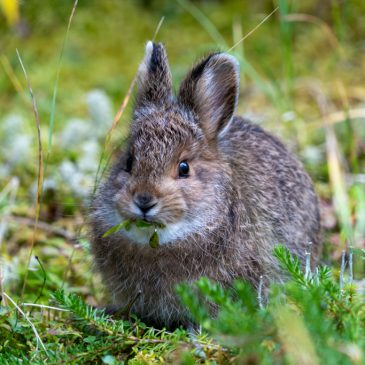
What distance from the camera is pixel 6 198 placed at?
6.78m

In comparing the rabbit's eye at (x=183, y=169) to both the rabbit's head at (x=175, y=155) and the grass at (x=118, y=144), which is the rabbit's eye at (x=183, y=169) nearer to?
the rabbit's head at (x=175, y=155)

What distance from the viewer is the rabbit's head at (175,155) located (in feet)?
13.2

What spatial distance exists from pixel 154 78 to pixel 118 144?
83cm

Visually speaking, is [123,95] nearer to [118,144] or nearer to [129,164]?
[118,144]

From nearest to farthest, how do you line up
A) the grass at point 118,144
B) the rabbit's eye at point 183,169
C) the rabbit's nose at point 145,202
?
the grass at point 118,144 → the rabbit's nose at point 145,202 → the rabbit's eye at point 183,169

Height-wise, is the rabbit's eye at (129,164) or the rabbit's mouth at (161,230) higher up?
the rabbit's eye at (129,164)

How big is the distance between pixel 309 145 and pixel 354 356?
5.63m

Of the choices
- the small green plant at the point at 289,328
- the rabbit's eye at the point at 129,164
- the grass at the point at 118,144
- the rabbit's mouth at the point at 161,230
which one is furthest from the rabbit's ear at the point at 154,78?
the small green plant at the point at 289,328

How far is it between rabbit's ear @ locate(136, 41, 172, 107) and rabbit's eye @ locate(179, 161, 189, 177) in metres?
0.54

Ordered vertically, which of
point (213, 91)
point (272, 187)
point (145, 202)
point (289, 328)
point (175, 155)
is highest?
point (213, 91)

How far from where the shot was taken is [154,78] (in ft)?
15.6

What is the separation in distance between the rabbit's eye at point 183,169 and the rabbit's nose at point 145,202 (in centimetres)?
48

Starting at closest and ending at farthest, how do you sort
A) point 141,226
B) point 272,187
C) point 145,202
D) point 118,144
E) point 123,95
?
point 145,202, point 141,226, point 272,187, point 118,144, point 123,95

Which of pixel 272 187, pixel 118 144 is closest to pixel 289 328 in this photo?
pixel 272 187
